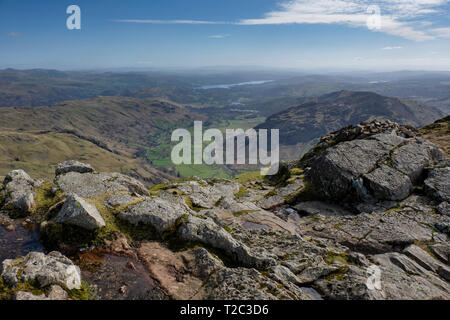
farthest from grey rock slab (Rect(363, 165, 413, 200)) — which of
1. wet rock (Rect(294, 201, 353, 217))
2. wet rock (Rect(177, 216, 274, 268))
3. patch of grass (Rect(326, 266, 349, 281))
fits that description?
wet rock (Rect(177, 216, 274, 268))

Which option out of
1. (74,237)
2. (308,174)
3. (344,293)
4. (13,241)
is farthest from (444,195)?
(13,241)

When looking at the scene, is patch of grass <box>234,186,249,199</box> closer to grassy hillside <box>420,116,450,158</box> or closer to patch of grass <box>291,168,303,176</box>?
patch of grass <box>291,168,303,176</box>

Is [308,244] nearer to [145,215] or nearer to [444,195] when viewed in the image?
[145,215]

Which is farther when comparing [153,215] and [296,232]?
[296,232]

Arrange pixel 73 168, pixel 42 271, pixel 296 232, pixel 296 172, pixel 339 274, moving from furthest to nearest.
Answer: pixel 296 172 → pixel 73 168 → pixel 296 232 → pixel 339 274 → pixel 42 271

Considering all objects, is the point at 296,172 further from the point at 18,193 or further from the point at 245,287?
the point at 18,193

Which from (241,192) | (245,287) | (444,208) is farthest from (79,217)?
(444,208)

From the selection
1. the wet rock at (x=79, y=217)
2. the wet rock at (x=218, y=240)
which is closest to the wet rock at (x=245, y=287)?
the wet rock at (x=218, y=240)

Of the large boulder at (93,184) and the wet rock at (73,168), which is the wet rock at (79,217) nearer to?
the large boulder at (93,184)
